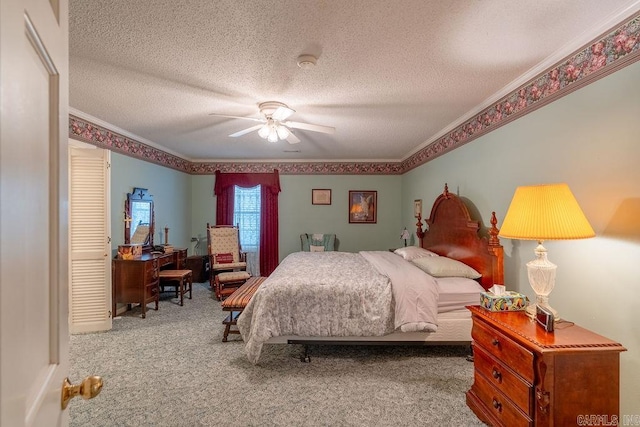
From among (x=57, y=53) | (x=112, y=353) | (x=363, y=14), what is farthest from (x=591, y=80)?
(x=112, y=353)

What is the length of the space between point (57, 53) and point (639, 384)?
2.87 m

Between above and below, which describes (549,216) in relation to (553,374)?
above

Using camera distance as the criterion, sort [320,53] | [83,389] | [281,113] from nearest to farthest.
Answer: [83,389], [320,53], [281,113]

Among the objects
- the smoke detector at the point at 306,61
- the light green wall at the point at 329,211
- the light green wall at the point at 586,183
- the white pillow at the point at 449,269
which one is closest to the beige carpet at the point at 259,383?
the white pillow at the point at 449,269

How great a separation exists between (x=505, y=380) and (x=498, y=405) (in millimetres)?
193

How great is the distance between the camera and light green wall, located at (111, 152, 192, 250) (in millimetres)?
4047

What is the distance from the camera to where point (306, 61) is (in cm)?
216

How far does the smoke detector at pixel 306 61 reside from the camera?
2.13m

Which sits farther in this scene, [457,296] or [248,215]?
[248,215]

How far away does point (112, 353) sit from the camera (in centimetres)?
290

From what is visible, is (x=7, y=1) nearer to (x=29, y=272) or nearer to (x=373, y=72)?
(x=29, y=272)

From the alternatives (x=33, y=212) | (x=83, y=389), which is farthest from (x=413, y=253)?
(x=33, y=212)

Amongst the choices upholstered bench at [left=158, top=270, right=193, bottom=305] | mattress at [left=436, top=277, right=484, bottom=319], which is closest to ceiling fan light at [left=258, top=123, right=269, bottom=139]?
mattress at [left=436, top=277, right=484, bottom=319]

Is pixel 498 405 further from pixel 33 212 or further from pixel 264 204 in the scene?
pixel 264 204
